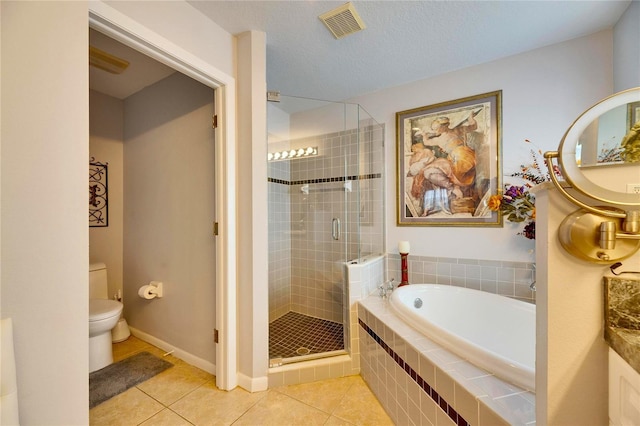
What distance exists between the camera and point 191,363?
1903 mm

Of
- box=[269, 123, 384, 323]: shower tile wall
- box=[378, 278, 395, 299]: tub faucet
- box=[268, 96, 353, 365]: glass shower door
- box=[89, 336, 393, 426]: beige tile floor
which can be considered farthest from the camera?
box=[269, 123, 384, 323]: shower tile wall

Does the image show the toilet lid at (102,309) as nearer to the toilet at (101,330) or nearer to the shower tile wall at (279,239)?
the toilet at (101,330)

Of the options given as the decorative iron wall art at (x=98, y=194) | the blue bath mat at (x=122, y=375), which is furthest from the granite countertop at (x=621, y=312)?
the decorative iron wall art at (x=98, y=194)

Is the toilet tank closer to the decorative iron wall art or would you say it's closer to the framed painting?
the decorative iron wall art

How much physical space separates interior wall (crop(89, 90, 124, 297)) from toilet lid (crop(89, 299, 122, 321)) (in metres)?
0.48

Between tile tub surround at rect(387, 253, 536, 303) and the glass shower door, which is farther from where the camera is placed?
the glass shower door

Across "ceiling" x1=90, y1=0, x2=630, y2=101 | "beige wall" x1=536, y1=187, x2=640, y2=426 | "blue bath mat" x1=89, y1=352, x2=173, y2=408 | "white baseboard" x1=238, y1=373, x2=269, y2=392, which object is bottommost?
"blue bath mat" x1=89, y1=352, x2=173, y2=408

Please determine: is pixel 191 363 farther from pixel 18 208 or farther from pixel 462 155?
pixel 462 155

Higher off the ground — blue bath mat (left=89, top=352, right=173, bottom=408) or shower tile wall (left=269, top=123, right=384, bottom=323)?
shower tile wall (left=269, top=123, right=384, bottom=323)

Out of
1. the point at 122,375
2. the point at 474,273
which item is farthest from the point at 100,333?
the point at 474,273

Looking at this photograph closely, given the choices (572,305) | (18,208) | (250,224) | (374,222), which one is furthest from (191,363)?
(572,305)

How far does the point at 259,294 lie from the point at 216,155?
1.00 metres

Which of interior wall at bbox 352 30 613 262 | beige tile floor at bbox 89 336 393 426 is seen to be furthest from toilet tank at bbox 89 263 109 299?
interior wall at bbox 352 30 613 262

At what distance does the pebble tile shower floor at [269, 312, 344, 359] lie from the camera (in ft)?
6.17
